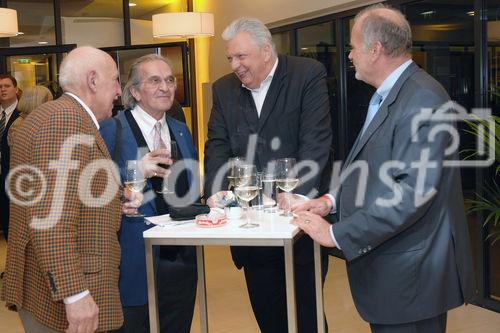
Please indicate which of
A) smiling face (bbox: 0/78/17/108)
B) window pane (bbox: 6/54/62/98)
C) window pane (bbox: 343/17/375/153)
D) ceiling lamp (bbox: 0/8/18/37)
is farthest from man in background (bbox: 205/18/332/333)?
window pane (bbox: 6/54/62/98)

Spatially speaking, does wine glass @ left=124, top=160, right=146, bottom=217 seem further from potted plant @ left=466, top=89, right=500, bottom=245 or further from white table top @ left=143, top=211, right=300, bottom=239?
potted plant @ left=466, top=89, right=500, bottom=245

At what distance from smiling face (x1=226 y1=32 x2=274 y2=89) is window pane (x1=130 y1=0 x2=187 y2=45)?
663cm

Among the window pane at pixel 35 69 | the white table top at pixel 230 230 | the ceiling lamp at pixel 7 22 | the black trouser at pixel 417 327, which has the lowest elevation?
the black trouser at pixel 417 327

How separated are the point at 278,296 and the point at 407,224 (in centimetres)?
121

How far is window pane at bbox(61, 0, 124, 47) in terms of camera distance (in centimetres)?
912

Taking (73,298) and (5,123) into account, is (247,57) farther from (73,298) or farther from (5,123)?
(5,123)

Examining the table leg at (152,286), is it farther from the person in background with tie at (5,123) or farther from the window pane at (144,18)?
the window pane at (144,18)

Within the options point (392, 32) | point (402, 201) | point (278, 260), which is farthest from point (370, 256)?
point (278, 260)

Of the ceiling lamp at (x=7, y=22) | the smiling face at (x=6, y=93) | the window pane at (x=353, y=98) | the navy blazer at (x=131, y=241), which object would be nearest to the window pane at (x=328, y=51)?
the window pane at (x=353, y=98)

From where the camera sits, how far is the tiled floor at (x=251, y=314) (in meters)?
4.25

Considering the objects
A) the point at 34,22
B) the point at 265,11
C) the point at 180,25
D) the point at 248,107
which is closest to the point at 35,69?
the point at 34,22

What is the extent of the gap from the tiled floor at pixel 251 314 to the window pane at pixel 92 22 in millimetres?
4866

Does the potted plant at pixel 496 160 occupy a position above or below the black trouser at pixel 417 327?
above

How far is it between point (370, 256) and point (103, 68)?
1130mm
